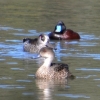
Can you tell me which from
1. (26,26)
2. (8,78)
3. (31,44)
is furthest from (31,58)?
(26,26)

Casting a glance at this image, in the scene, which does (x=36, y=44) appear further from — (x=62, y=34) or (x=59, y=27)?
(x=59, y=27)

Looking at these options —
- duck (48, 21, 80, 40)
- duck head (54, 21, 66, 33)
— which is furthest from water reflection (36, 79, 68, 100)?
duck head (54, 21, 66, 33)

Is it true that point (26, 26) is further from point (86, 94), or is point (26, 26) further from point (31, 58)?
point (86, 94)

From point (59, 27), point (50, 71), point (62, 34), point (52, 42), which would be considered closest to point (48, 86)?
point (50, 71)

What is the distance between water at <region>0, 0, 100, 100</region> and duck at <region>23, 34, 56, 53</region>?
0.24m

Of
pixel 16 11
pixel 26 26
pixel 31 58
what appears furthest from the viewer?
pixel 16 11

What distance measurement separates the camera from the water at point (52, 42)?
45.9 feet

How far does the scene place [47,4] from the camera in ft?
114

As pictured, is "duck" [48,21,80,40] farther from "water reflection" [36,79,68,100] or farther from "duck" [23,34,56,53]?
"water reflection" [36,79,68,100]

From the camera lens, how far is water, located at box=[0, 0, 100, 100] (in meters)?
14.0

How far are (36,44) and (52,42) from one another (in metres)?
2.68

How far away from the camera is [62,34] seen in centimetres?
2464

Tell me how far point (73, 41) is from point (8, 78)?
848 cm

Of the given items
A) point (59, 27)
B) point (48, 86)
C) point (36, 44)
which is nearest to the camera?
point (48, 86)
